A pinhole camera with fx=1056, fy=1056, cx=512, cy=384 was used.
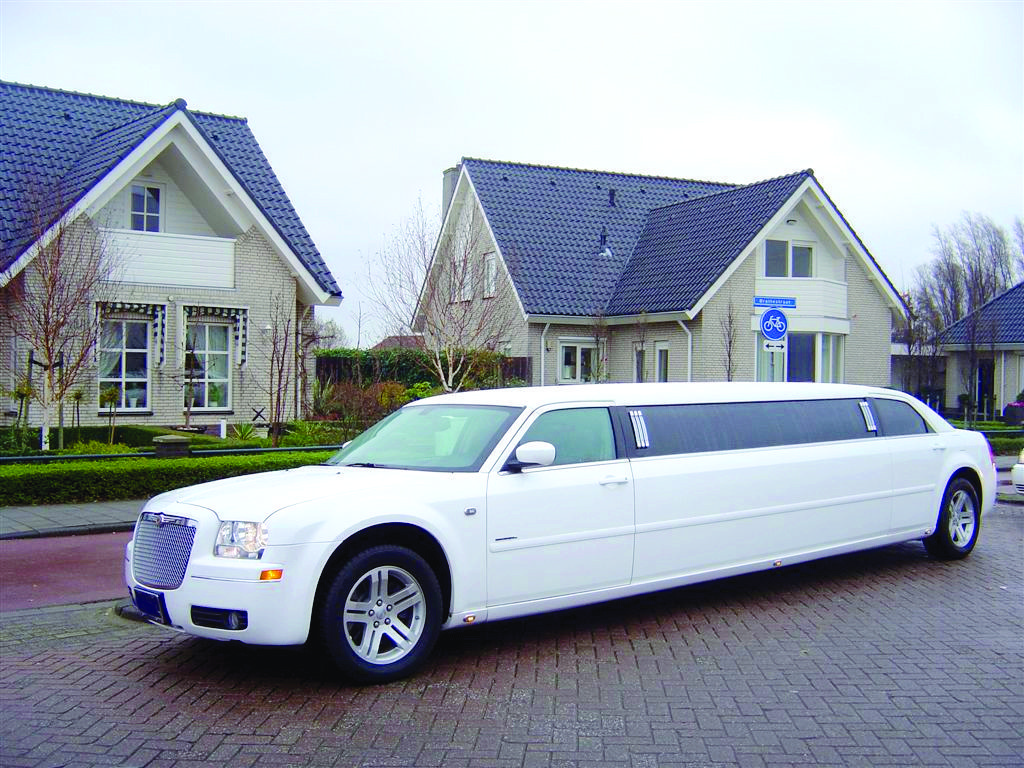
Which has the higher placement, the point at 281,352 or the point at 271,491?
the point at 281,352

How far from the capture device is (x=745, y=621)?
7621 mm

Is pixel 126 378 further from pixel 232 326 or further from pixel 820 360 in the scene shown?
pixel 820 360

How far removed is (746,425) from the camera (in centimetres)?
830

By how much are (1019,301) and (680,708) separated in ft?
128

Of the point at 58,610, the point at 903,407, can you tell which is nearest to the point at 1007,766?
the point at 903,407

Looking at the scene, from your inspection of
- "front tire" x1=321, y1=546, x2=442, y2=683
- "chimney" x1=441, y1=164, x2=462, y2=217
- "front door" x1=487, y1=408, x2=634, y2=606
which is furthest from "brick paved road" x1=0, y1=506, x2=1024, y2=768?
"chimney" x1=441, y1=164, x2=462, y2=217

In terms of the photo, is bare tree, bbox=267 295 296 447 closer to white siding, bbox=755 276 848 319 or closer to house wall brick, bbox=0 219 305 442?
house wall brick, bbox=0 219 305 442

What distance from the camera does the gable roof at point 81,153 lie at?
20.2m

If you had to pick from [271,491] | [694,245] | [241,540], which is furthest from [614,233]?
[241,540]

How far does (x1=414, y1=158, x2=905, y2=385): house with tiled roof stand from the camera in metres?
28.6

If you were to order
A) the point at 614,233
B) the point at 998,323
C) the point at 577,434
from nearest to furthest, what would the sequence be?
1. the point at 577,434
2. the point at 614,233
3. the point at 998,323

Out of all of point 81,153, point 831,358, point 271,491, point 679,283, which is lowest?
point 271,491

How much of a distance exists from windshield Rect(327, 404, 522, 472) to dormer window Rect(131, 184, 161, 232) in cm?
1647

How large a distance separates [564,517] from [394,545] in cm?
119
